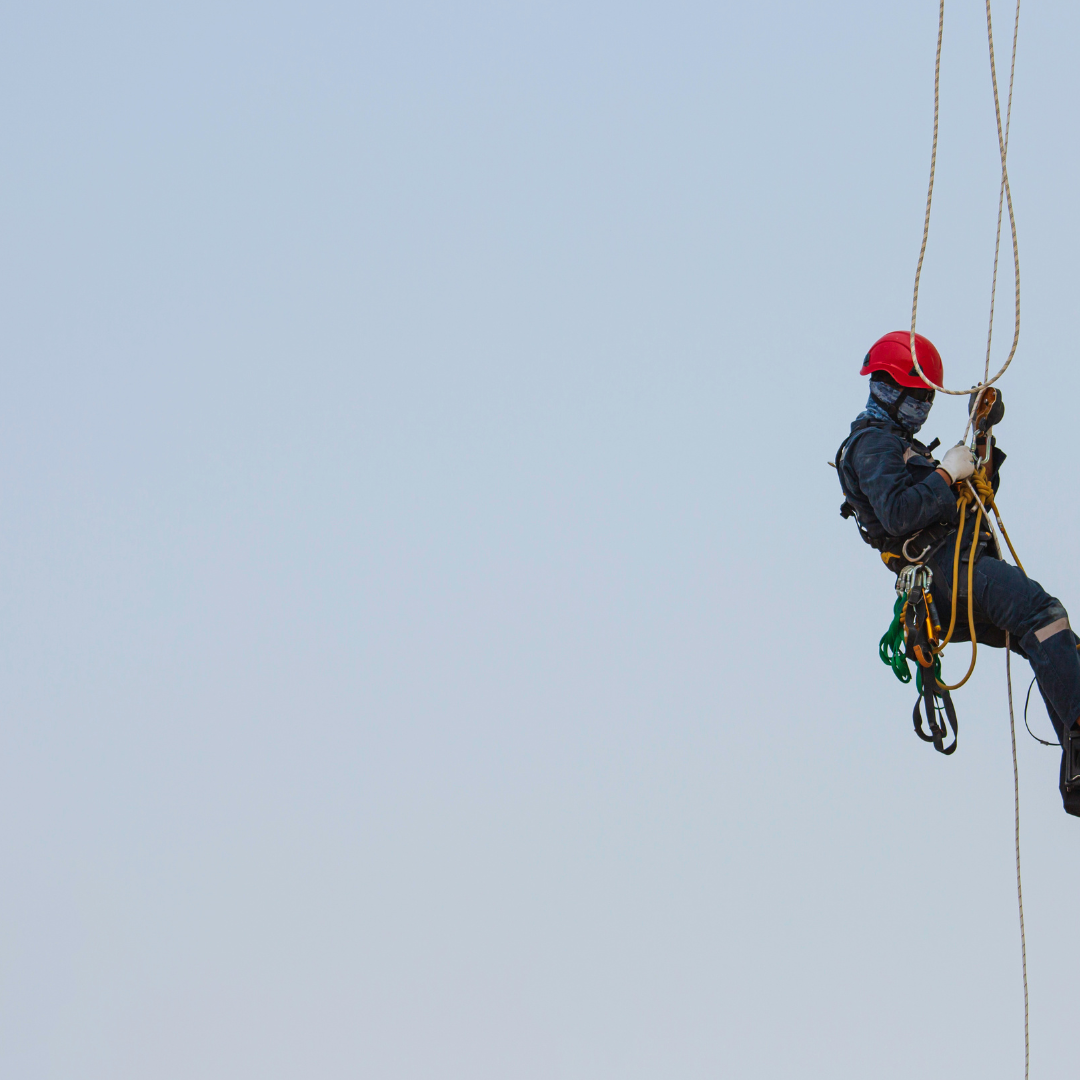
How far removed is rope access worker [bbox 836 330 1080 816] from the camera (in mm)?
8305

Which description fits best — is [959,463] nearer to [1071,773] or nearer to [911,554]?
[911,554]

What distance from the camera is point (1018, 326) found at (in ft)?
27.1

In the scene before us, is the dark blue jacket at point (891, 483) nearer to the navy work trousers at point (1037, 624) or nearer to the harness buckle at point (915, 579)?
the harness buckle at point (915, 579)

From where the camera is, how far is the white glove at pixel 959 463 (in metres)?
8.44

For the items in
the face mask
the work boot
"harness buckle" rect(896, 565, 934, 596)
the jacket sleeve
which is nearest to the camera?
the work boot

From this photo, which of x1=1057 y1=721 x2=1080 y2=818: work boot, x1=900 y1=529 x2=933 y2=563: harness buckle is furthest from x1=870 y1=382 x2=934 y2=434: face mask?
x1=1057 y1=721 x2=1080 y2=818: work boot

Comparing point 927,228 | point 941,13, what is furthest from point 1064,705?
point 941,13

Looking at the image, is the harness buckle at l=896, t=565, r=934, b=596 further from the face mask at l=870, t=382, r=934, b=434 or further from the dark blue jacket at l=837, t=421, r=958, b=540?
the face mask at l=870, t=382, r=934, b=434

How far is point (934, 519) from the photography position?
8.48 m

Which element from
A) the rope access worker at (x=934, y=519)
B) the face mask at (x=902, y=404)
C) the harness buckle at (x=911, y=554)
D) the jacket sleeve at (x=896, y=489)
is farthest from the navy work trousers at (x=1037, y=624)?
the face mask at (x=902, y=404)

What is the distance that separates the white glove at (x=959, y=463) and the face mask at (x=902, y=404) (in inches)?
13.4

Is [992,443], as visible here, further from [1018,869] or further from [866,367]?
[1018,869]

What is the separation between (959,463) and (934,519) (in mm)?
259

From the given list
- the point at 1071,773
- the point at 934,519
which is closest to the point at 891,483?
the point at 934,519
